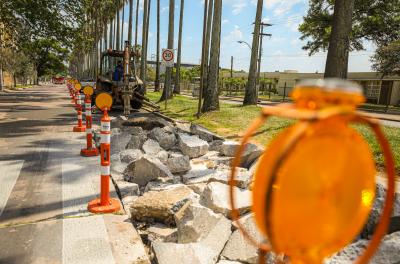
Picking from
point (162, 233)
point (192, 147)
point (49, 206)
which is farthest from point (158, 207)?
point (192, 147)

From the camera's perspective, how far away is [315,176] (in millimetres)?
810

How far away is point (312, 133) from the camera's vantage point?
81cm

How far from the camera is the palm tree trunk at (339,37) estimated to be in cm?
1067

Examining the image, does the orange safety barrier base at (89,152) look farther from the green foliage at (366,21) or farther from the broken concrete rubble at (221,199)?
the green foliage at (366,21)

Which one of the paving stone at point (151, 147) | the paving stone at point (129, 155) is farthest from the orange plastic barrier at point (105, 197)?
the paving stone at point (151, 147)

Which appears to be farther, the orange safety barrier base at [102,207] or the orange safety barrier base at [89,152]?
the orange safety barrier base at [89,152]

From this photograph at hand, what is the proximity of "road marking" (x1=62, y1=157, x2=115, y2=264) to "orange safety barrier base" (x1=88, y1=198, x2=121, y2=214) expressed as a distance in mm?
85

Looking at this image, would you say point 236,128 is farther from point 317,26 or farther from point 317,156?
point 317,26

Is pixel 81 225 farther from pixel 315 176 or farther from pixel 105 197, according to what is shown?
pixel 315 176

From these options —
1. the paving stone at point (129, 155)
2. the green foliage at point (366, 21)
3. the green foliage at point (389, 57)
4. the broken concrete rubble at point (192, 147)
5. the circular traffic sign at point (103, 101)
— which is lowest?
the paving stone at point (129, 155)


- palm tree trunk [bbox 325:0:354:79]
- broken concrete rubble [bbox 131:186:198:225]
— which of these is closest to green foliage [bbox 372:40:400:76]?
palm tree trunk [bbox 325:0:354:79]

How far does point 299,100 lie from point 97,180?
17.1 feet

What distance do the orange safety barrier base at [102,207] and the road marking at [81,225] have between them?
0.28ft

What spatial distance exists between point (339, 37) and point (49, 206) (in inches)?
384
